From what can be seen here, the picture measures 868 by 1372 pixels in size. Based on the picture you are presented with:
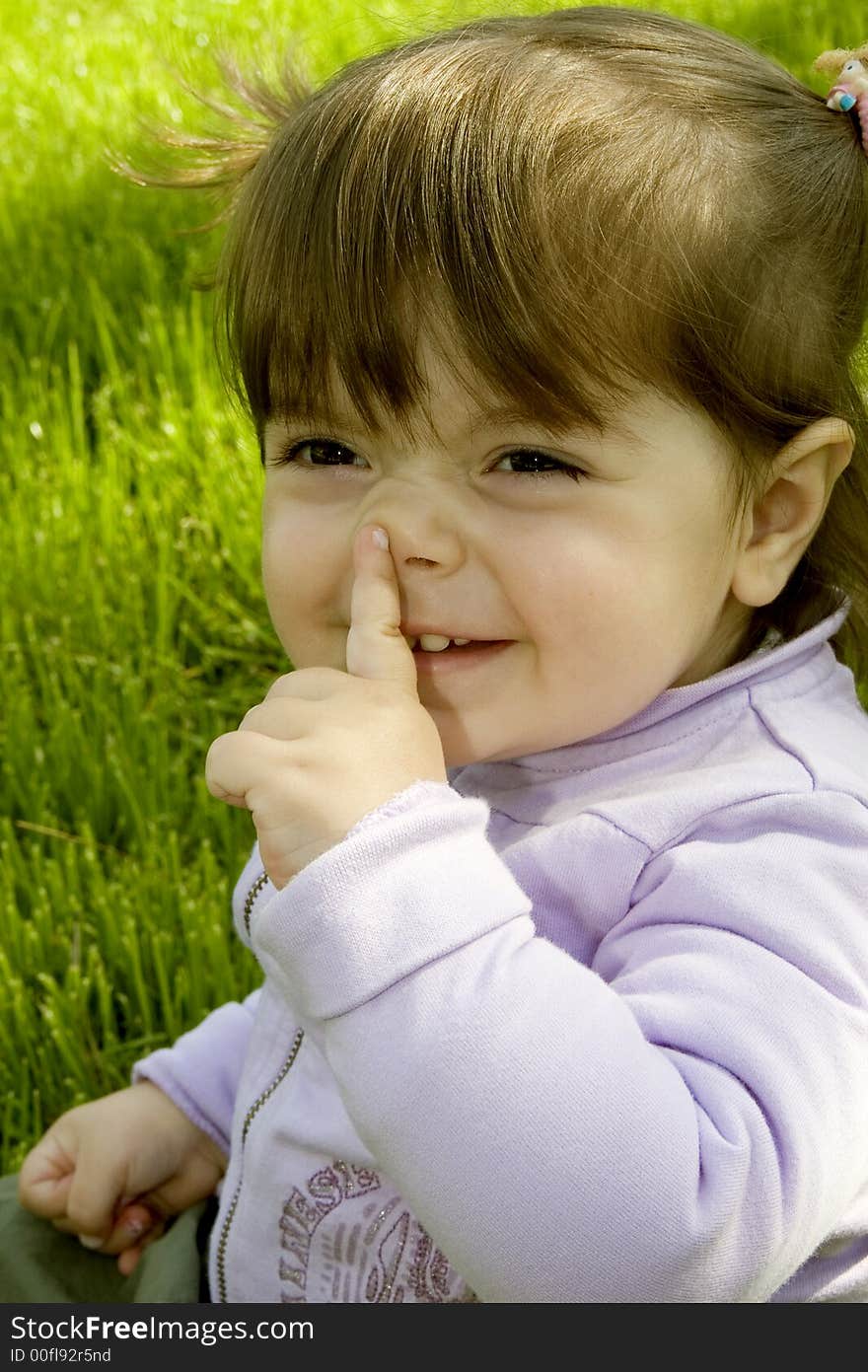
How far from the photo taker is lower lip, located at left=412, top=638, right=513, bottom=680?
→ 1.27m

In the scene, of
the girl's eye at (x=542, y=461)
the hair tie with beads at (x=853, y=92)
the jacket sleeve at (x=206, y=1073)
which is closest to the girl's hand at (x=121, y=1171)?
the jacket sleeve at (x=206, y=1073)

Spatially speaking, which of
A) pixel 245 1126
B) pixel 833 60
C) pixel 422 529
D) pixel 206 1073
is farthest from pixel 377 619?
pixel 833 60

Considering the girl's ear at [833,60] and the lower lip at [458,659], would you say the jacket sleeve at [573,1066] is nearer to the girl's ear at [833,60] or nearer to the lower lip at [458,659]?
the lower lip at [458,659]

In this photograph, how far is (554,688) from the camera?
1264 millimetres

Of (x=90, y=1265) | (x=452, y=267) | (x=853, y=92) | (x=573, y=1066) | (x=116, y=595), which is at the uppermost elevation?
(x=853, y=92)

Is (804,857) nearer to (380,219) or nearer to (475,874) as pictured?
(475,874)

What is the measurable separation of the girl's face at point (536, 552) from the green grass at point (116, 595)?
0.53 meters

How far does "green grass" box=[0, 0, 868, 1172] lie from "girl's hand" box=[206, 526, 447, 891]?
0.65 m

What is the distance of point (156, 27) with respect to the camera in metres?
4.17

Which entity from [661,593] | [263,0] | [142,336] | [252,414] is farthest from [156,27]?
[661,593]

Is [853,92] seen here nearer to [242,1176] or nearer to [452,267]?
[452,267]

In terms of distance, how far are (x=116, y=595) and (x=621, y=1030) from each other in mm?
1557

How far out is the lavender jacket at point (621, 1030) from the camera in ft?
3.38

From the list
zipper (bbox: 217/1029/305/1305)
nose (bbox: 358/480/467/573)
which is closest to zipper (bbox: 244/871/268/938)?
zipper (bbox: 217/1029/305/1305)
